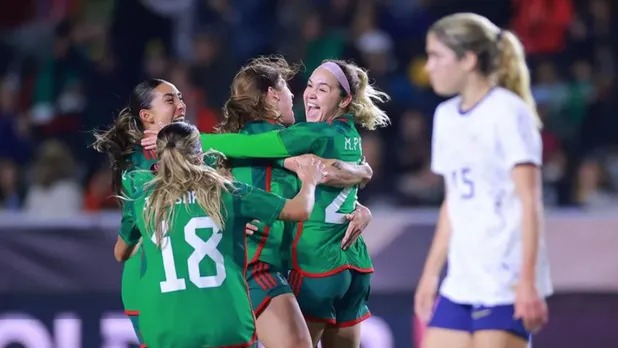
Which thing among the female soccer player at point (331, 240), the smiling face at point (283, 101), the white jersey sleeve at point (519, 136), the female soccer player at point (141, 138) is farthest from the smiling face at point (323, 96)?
the white jersey sleeve at point (519, 136)

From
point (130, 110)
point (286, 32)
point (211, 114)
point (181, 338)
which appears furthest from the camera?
point (286, 32)

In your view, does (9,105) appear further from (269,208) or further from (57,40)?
(269,208)

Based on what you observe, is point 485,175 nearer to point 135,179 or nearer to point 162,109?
point 135,179

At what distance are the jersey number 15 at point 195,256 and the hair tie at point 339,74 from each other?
1317mm

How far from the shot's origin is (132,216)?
5.67 m

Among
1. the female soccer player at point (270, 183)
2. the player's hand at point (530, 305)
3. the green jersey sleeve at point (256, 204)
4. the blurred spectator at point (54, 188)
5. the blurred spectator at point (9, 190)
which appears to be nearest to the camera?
the player's hand at point (530, 305)

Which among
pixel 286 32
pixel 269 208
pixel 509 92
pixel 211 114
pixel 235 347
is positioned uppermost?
pixel 286 32

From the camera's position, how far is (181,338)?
523cm

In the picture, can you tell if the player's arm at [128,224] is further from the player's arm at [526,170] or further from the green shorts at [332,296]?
the player's arm at [526,170]

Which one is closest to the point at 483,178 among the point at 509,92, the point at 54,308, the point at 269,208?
the point at 509,92

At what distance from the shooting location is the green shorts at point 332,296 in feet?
20.3

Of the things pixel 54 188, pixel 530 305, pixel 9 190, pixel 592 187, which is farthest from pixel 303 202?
pixel 592 187

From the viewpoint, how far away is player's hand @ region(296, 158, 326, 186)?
5645 mm

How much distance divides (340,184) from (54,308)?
304cm
